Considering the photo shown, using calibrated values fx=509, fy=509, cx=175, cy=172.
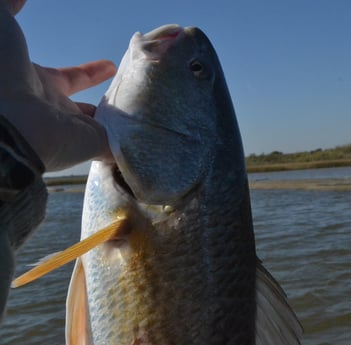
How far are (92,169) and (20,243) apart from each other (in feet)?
2.37

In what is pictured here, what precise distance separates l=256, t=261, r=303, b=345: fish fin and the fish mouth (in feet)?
2.93

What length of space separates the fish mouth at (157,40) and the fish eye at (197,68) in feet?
0.39

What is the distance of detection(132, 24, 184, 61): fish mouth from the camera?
1956 mm

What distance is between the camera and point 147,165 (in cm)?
178

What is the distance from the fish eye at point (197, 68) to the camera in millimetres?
1996

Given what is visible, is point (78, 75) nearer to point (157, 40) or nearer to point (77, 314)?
point (157, 40)

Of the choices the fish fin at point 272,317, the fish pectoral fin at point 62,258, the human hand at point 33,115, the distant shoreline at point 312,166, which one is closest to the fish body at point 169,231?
the fish fin at point 272,317

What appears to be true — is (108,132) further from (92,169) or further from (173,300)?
(173,300)

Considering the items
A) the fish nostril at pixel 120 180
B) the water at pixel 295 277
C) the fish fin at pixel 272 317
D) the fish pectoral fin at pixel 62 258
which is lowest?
the water at pixel 295 277

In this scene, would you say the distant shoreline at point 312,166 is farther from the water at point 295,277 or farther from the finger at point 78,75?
the finger at point 78,75

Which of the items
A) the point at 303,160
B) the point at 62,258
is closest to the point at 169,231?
the point at 62,258

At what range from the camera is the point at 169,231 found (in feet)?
5.76

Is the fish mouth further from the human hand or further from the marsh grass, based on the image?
the marsh grass

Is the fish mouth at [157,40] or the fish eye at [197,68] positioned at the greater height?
the fish mouth at [157,40]
